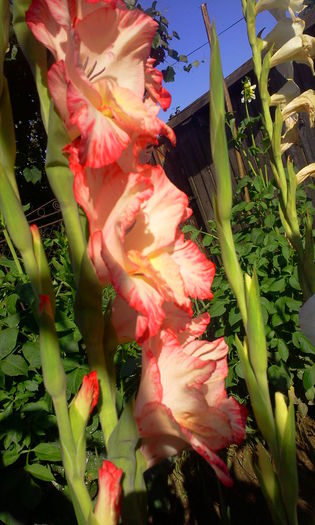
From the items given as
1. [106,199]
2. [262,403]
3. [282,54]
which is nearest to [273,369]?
[282,54]

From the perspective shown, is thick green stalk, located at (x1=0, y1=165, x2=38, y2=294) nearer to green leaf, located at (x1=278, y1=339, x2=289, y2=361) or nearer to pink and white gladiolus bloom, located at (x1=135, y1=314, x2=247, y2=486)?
pink and white gladiolus bloom, located at (x1=135, y1=314, x2=247, y2=486)

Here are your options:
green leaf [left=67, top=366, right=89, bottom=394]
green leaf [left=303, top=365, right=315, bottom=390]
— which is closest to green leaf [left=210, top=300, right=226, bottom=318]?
green leaf [left=303, top=365, right=315, bottom=390]

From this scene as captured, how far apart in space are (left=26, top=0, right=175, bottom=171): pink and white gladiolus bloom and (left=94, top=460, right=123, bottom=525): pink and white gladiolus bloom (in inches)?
10.9

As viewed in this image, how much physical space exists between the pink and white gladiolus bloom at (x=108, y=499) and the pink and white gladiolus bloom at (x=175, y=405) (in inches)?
2.1

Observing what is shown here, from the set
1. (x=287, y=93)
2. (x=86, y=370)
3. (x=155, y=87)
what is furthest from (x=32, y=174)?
(x=155, y=87)

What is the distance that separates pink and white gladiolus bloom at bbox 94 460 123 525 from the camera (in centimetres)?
40

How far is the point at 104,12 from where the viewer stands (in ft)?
1.45

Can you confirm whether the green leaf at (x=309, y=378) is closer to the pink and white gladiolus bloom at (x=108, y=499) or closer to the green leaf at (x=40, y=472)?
the green leaf at (x=40, y=472)

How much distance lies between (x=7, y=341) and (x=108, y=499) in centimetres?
106

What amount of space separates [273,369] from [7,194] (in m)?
1.77

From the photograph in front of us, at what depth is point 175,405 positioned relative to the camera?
47 centimetres

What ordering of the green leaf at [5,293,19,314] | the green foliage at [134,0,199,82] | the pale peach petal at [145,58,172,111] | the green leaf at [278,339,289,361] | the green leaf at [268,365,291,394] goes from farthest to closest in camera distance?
the green foliage at [134,0,199,82], the green leaf at [278,339,289,361], the green leaf at [268,365,291,394], the green leaf at [5,293,19,314], the pale peach petal at [145,58,172,111]

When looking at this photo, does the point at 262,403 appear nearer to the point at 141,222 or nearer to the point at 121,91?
the point at 141,222

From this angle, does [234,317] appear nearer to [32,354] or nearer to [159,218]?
[32,354]
